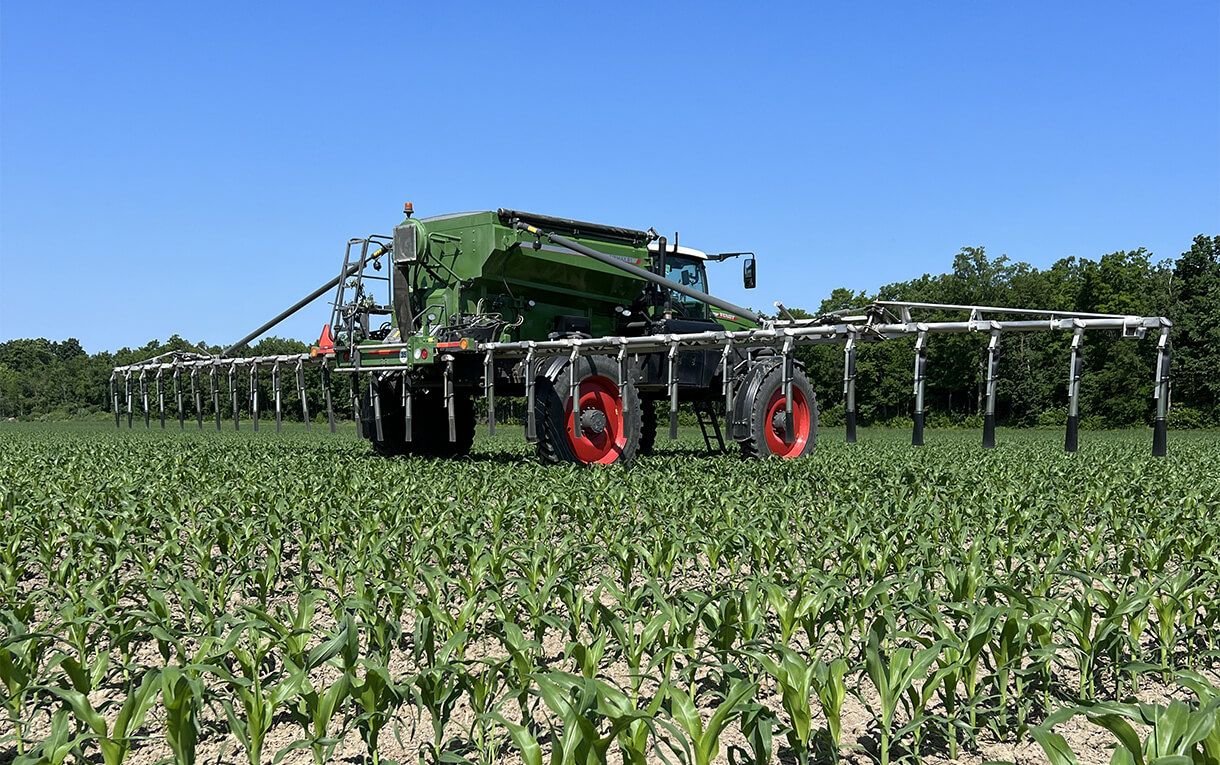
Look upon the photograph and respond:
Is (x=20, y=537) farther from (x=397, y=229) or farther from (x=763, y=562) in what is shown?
(x=397, y=229)

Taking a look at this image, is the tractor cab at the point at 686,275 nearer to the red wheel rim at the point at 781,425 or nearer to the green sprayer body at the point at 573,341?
the green sprayer body at the point at 573,341

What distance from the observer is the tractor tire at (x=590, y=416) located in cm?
1259

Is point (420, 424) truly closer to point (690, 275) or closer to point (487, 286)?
point (487, 286)

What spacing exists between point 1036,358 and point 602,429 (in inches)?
2127

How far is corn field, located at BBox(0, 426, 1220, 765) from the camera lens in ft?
11.3

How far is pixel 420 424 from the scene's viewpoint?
15344mm

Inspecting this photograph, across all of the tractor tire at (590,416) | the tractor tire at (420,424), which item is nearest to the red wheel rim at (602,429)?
the tractor tire at (590,416)

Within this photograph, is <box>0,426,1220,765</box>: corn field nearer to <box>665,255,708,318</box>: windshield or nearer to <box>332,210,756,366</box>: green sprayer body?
<box>332,210,756,366</box>: green sprayer body

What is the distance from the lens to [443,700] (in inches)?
144

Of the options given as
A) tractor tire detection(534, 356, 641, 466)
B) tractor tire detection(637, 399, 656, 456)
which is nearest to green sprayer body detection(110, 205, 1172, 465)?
tractor tire detection(534, 356, 641, 466)

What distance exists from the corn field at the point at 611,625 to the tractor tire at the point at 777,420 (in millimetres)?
3446

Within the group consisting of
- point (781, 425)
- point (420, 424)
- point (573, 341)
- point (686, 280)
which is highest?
point (686, 280)

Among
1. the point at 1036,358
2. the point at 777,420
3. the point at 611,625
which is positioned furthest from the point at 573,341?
the point at 1036,358

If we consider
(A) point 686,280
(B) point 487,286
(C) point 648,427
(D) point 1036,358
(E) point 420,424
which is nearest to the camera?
(B) point 487,286
